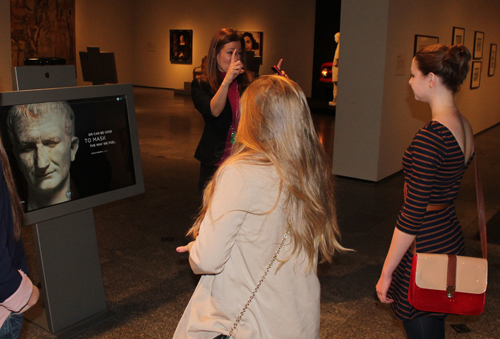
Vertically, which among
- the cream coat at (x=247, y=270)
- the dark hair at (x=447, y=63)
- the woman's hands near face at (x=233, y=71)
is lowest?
the cream coat at (x=247, y=270)

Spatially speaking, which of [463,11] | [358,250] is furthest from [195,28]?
[358,250]

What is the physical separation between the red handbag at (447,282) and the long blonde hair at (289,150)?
563 millimetres

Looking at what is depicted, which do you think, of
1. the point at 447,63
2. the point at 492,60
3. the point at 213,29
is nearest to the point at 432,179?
the point at 447,63

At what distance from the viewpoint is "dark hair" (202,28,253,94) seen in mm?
3146

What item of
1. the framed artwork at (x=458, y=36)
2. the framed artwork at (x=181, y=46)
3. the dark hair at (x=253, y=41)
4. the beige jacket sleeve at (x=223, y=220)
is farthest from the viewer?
the framed artwork at (x=181, y=46)

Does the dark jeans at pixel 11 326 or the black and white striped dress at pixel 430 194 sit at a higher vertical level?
the black and white striped dress at pixel 430 194

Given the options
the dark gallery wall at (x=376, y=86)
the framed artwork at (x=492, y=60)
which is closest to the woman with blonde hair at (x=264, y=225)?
the dark gallery wall at (x=376, y=86)

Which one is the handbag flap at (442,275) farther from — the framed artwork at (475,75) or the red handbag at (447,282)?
the framed artwork at (475,75)

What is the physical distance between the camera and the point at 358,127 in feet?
20.9

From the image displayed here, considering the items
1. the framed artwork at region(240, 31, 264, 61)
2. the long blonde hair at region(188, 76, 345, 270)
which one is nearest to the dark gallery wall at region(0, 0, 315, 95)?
the framed artwork at region(240, 31, 264, 61)

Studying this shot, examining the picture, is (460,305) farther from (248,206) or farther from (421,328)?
(248,206)

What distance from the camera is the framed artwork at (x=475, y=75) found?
9.63 metres

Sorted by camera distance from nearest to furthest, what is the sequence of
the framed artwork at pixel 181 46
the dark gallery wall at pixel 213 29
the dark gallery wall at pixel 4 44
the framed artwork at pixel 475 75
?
the dark gallery wall at pixel 4 44
the framed artwork at pixel 475 75
the dark gallery wall at pixel 213 29
the framed artwork at pixel 181 46

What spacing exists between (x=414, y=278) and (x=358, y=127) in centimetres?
469
